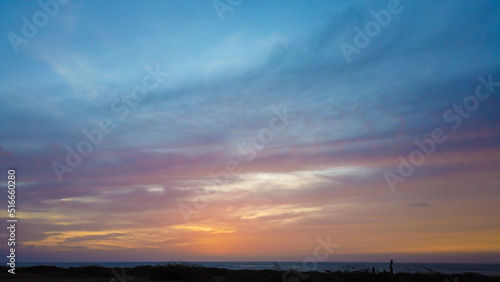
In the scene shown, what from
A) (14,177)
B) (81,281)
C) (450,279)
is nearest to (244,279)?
(81,281)

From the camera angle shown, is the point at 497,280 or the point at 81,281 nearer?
the point at 81,281

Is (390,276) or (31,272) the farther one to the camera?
(31,272)

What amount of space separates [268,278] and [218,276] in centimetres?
598

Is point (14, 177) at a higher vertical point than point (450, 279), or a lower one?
higher

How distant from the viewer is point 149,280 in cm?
2484

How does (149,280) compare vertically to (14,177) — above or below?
below

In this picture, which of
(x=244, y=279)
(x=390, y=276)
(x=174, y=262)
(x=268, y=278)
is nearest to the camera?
(x=390, y=276)

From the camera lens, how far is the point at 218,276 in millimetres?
29375

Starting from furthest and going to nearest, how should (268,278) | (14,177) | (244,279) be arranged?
1. (244,279)
2. (268,278)
3. (14,177)

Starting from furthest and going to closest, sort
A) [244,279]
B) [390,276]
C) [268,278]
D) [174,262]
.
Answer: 1. [174,262]
2. [244,279]
3. [268,278]
4. [390,276]

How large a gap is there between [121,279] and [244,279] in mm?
7970

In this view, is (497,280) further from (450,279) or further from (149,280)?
(149,280)

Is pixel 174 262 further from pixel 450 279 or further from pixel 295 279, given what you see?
pixel 450 279

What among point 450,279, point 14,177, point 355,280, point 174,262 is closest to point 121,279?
point 174,262
